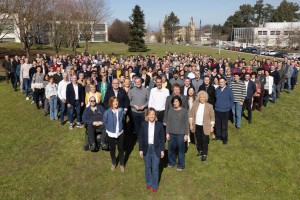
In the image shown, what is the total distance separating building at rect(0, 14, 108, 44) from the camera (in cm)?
2591

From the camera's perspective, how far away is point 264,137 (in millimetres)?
9805

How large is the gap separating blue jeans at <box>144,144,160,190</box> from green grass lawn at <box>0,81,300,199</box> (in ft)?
0.87

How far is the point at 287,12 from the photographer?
10281 centimetres

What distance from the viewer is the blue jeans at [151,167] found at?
20.4 ft

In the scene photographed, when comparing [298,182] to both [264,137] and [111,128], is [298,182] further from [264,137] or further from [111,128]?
[111,128]

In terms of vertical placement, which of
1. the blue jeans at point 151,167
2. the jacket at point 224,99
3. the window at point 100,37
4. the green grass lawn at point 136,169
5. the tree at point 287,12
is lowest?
the green grass lawn at point 136,169

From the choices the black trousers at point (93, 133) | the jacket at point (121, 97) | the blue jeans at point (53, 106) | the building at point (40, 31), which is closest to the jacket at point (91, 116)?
the black trousers at point (93, 133)

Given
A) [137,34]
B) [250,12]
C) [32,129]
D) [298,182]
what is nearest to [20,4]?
[32,129]

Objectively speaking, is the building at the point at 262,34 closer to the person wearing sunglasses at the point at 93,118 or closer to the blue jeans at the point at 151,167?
the person wearing sunglasses at the point at 93,118

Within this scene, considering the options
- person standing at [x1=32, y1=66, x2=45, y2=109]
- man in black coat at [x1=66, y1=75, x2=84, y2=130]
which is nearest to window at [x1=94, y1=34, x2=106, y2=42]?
person standing at [x1=32, y1=66, x2=45, y2=109]

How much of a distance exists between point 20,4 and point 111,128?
73.7 ft

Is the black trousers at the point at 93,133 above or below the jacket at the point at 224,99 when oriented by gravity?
below

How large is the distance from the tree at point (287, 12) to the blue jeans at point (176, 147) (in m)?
112

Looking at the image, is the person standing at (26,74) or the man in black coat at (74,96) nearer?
the man in black coat at (74,96)
